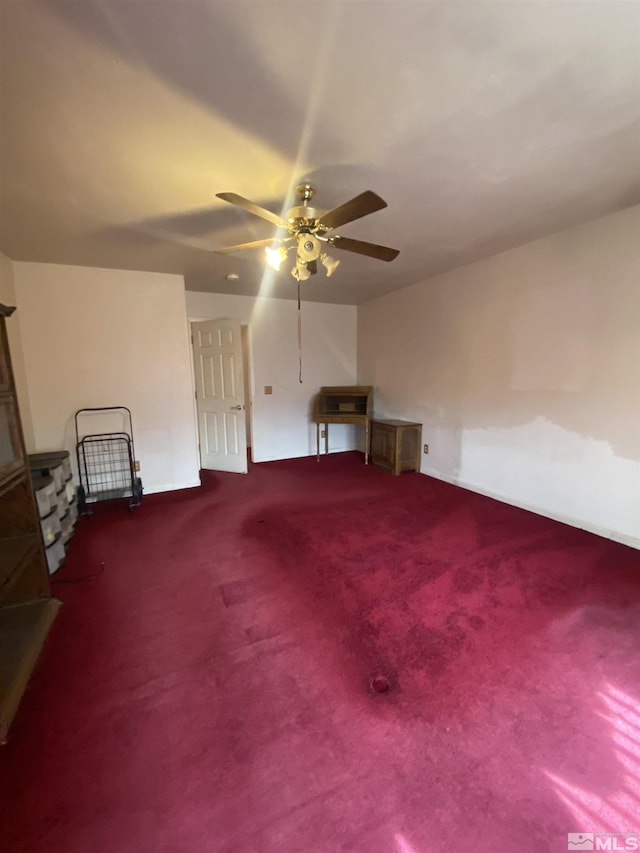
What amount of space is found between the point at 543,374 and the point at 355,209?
7.92ft

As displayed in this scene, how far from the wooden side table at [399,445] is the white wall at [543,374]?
16 centimetres

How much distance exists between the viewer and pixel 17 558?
6.22 ft

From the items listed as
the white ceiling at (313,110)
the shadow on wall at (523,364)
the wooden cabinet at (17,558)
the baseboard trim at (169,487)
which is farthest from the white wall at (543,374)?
the wooden cabinet at (17,558)

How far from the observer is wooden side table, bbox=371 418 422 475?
4578 mm

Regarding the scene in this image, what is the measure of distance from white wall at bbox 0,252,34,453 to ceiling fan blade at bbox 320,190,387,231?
2.97 metres

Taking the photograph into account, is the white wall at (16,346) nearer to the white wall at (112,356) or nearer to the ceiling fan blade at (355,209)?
the white wall at (112,356)

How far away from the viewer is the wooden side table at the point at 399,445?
15.0ft

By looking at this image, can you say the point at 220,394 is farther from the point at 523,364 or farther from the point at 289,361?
the point at 523,364

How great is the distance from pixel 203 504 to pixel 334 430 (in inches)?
107

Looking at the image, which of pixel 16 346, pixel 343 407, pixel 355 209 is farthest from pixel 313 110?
pixel 343 407

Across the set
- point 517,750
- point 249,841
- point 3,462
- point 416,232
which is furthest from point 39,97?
point 517,750

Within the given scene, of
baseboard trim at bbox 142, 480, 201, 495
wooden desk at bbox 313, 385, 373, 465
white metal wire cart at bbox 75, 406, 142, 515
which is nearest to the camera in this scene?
white metal wire cart at bbox 75, 406, 142, 515

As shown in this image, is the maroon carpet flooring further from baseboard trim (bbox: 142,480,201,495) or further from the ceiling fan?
the ceiling fan

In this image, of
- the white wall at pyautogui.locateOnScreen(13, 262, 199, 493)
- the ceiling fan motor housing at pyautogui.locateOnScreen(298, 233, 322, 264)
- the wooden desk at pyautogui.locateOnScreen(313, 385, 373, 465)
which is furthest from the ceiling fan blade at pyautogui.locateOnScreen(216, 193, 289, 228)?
the wooden desk at pyautogui.locateOnScreen(313, 385, 373, 465)
